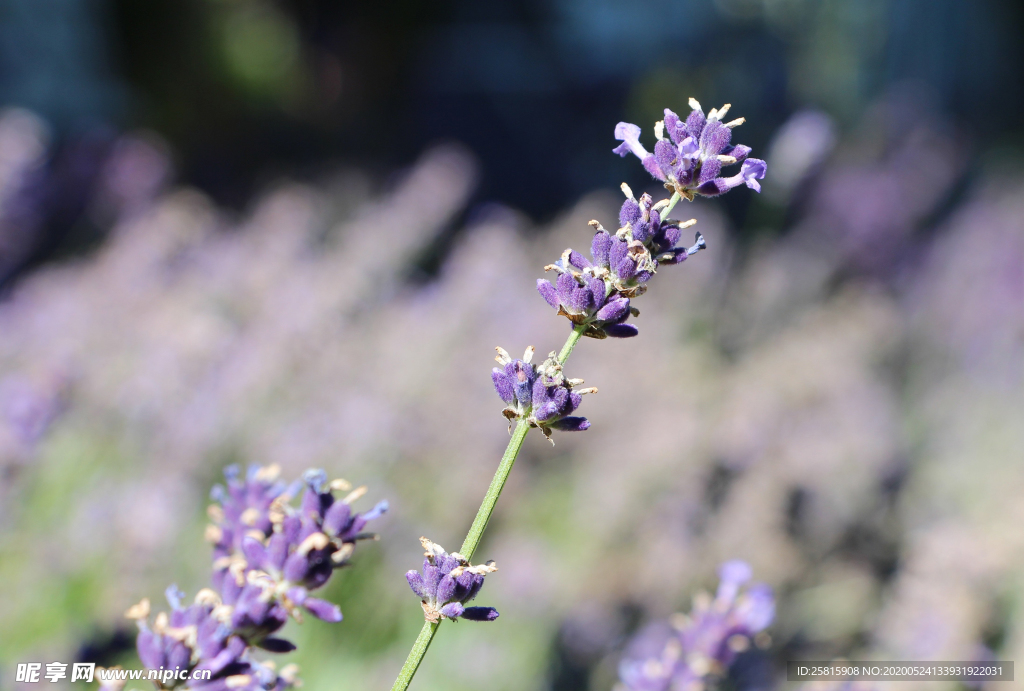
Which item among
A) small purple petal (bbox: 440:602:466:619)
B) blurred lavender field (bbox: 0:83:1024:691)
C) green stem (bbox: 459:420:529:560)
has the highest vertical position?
blurred lavender field (bbox: 0:83:1024:691)

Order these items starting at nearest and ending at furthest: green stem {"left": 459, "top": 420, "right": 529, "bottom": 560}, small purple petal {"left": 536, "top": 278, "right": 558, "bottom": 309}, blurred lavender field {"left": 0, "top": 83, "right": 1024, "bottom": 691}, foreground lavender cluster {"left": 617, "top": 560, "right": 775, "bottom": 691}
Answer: green stem {"left": 459, "top": 420, "right": 529, "bottom": 560}, small purple petal {"left": 536, "top": 278, "right": 558, "bottom": 309}, foreground lavender cluster {"left": 617, "top": 560, "right": 775, "bottom": 691}, blurred lavender field {"left": 0, "top": 83, "right": 1024, "bottom": 691}

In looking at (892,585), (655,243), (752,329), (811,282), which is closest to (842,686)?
(655,243)

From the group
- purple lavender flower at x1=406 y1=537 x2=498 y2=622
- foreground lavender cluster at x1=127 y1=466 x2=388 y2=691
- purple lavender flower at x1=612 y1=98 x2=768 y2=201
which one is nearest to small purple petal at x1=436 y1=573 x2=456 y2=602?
purple lavender flower at x1=406 y1=537 x2=498 y2=622

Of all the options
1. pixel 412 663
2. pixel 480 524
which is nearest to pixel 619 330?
pixel 480 524

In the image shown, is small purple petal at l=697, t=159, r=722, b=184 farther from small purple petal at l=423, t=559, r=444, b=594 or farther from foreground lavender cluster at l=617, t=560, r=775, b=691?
foreground lavender cluster at l=617, t=560, r=775, b=691

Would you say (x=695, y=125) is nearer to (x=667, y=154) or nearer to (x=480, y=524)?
(x=667, y=154)

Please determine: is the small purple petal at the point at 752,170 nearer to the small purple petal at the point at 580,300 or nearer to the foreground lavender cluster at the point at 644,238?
the foreground lavender cluster at the point at 644,238

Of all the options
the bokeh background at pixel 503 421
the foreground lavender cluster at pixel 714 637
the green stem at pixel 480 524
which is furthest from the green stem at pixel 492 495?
the bokeh background at pixel 503 421
